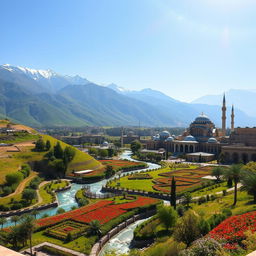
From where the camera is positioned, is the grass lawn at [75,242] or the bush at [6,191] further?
the bush at [6,191]

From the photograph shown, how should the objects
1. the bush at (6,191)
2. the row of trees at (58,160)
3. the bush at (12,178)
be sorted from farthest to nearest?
1. the row of trees at (58,160)
2. the bush at (12,178)
3. the bush at (6,191)

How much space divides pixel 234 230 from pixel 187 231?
4.25 meters

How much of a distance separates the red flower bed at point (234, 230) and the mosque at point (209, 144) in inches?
2860

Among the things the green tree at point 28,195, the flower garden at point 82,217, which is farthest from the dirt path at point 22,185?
the flower garden at point 82,217

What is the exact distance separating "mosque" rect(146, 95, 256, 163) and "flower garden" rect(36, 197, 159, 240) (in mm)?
60710

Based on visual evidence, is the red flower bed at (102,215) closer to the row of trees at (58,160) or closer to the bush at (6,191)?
the bush at (6,191)

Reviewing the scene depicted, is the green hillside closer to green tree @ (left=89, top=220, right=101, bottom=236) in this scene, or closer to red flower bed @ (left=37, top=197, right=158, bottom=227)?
red flower bed @ (left=37, top=197, right=158, bottom=227)

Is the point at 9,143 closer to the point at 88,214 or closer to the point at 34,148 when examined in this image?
the point at 34,148

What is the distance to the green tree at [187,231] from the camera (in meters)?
27.8

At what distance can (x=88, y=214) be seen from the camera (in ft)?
146

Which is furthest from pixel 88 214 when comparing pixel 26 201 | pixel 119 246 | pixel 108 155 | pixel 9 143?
pixel 108 155

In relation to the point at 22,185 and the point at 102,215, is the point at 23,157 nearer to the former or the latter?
the point at 22,185

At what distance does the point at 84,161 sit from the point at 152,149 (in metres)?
64.3

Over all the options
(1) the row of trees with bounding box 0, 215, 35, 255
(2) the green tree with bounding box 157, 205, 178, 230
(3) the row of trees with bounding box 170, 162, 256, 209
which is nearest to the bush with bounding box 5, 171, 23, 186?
(1) the row of trees with bounding box 0, 215, 35, 255
